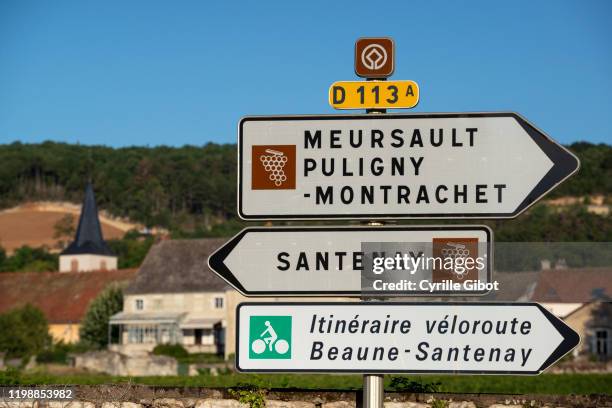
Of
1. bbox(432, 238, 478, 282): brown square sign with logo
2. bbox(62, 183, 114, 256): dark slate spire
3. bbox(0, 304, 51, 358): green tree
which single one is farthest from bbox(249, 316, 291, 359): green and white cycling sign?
bbox(62, 183, 114, 256): dark slate spire

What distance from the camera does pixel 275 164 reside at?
21.6 feet

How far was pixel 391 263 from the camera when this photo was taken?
6387mm

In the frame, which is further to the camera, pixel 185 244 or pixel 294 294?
pixel 185 244

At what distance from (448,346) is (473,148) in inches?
43.7

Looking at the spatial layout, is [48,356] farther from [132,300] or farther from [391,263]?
[391,263]

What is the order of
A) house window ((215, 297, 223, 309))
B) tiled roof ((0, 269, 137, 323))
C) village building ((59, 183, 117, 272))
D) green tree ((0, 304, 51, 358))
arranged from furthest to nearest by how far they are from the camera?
village building ((59, 183, 117, 272)) → tiled roof ((0, 269, 137, 323)) → house window ((215, 297, 223, 309)) → green tree ((0, 304, 51, 358))

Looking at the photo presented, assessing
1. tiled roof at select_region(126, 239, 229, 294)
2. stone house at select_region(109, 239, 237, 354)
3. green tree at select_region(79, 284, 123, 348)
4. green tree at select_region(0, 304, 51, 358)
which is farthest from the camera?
tiled roof at select_region(126, 239, 229, 294)

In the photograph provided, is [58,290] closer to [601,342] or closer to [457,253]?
[601,342]

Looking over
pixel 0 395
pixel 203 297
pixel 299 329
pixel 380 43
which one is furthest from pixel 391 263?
pixel 203 297

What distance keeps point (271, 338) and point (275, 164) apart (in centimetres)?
99

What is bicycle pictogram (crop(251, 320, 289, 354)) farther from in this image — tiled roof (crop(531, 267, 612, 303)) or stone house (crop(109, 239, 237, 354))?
stone house (crop(109, 239, 237, 354))

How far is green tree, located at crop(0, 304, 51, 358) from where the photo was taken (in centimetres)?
8469

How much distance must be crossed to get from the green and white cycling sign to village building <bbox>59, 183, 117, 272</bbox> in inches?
5372

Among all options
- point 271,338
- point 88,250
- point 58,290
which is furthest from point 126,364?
point 88,250
